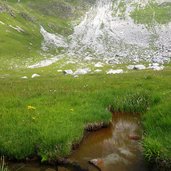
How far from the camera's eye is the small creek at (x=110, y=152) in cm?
1430

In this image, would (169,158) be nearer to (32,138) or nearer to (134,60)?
(32,138)

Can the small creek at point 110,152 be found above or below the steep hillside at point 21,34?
above

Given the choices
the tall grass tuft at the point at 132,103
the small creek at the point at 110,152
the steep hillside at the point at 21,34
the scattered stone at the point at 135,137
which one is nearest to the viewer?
the small creek at the point at 110,152

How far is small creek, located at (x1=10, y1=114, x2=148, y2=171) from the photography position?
14.3 metres

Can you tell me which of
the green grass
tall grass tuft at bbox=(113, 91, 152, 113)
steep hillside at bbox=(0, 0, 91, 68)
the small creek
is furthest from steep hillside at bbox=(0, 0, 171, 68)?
the small creek

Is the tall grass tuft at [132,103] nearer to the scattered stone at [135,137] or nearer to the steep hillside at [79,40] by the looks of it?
the scattered stone at [135,137]

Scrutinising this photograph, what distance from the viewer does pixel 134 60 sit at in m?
123

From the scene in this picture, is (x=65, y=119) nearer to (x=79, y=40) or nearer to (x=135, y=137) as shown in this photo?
(x=135, y=137)

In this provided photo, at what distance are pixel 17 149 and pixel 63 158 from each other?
1.98m

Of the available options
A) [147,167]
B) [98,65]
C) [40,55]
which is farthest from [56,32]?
[147,167]

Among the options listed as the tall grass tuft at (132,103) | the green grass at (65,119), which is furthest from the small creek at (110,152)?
the tall grass tuft at (132,103)

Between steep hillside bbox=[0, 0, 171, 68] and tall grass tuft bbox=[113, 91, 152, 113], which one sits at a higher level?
tall grass tuft bbox=[113, 91, 152, 113]

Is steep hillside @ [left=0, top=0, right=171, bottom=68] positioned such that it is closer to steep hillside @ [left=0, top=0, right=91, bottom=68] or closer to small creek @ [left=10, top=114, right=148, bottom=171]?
steep hillside @ [left=0, top=0, right=91, bottom=68]

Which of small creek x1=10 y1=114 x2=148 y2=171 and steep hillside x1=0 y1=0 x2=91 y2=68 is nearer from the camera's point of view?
small creek x1=10 y1=114 x2=148 y2=171
